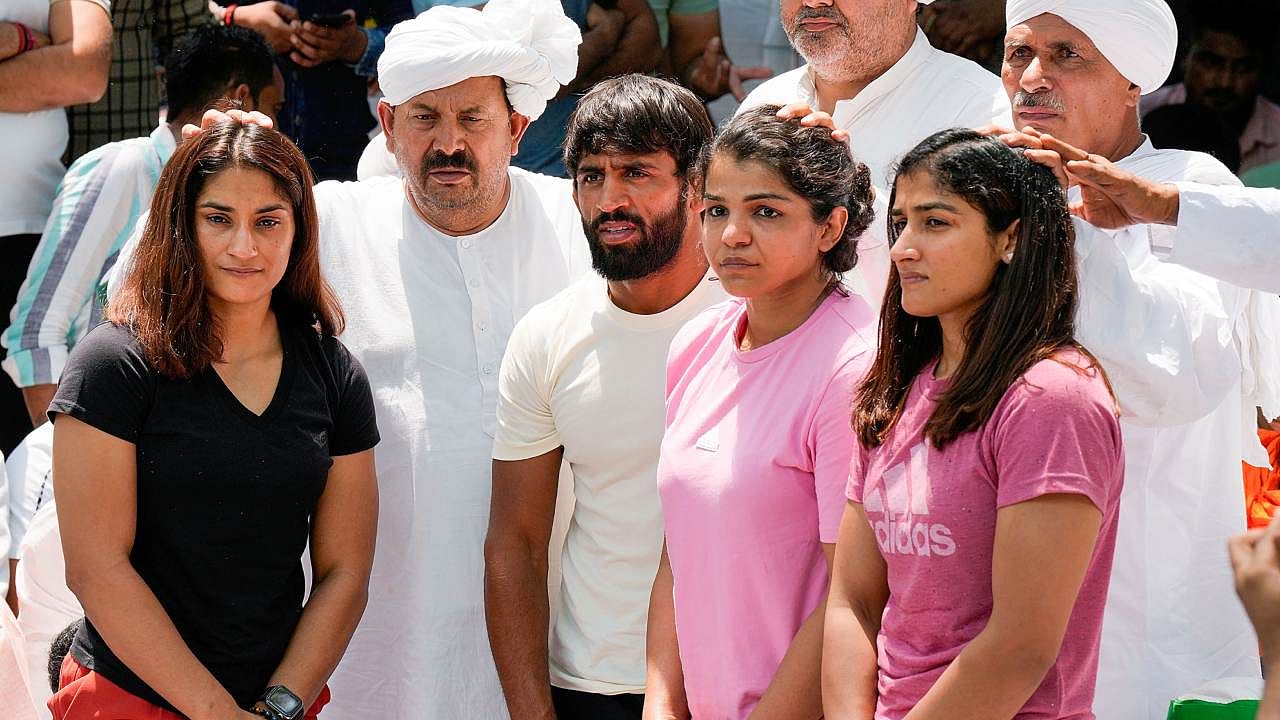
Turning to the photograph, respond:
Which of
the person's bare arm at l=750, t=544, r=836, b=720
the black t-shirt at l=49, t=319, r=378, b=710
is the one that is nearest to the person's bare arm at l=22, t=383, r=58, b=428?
the black t-shirt at l=49, t=319, r=378, b=710

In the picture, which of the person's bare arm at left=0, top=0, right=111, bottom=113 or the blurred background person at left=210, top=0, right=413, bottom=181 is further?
the blurred background person at left=210, top=0, right=413, bottom=181

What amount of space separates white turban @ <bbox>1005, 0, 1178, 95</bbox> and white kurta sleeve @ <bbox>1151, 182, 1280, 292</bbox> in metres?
0.46

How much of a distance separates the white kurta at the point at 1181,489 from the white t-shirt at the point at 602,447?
94cm

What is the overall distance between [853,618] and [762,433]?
39 cm

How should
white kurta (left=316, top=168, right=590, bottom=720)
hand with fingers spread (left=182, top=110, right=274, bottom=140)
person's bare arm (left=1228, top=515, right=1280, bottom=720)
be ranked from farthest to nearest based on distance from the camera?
white kurta (left=316, top=168, right=590, bottom=720)
hand with fingers spread (left=182, top=110, right=274, bottom=140)
person's bare arm (left=1228, top=515, right=1280, bottom=720)

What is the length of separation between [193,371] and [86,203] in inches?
78.5

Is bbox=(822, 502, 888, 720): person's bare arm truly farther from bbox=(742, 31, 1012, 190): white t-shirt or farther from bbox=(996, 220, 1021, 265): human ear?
bbox=(742, 31, 1012, 190): white t-shirt

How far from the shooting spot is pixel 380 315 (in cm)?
363

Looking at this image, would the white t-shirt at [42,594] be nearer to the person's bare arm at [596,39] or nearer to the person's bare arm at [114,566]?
the person's bare arm at [114,566]

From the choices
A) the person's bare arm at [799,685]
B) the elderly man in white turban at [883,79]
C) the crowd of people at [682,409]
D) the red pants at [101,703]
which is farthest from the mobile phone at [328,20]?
the person's bare arm at [799,685]

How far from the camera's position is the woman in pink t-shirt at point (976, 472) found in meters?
2.23

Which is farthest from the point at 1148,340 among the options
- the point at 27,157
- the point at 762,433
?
the point at 27,157

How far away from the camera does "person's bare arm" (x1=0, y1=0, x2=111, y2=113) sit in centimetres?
481

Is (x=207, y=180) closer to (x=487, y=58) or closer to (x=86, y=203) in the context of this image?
(x=487, y=58)
